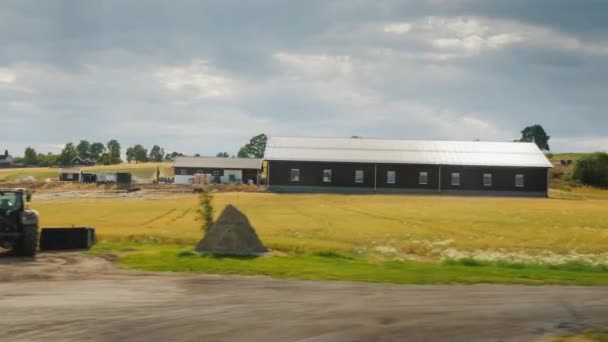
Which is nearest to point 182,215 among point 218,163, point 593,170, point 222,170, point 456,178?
point 456,178

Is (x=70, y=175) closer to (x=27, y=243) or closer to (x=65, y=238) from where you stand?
(x=65, y=238)

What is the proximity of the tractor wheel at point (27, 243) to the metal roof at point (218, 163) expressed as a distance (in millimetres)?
79530

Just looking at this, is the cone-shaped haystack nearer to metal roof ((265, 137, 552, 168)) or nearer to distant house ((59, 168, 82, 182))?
metal roof ((265, 137, 552, 168))

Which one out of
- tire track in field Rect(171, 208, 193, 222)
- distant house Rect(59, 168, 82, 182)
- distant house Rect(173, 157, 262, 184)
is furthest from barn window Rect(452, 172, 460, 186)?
distant house Rect(59, 168, 82, 182)

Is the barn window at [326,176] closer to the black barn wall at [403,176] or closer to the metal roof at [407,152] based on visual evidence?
the black barn wall at [403,176]

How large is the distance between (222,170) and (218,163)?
2.58 m

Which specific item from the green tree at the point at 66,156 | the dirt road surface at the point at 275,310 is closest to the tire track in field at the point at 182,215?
the dirt road surface at the point at 275,310

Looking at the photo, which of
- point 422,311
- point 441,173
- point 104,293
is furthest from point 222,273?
point 441,173

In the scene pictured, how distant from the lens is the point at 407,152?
261 feet

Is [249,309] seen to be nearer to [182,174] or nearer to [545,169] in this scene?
[545,169]

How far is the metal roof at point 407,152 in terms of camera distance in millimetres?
75625

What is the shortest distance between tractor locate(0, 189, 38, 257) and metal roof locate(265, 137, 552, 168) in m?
51.5

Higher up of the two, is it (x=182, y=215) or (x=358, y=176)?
(x=358, y=176)

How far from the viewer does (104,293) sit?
1498 centimetres
